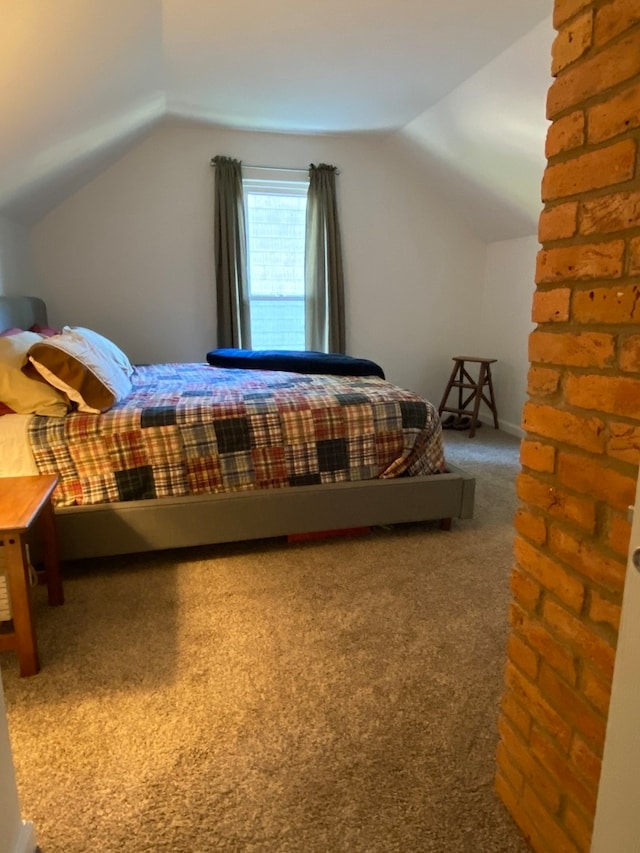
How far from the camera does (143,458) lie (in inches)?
93.9

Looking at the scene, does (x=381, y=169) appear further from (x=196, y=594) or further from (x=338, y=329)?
Result: (x=196, y=594)

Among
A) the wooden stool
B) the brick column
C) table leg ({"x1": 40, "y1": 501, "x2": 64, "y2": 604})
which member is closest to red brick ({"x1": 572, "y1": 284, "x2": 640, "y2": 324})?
the brick column

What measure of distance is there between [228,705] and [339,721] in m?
0.34

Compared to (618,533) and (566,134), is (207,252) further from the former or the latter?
(618,533)

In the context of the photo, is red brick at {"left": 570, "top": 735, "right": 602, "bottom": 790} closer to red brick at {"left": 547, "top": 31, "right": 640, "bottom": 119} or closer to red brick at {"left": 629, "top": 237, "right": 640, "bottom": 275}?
red brick at {"left": 629, "top": 237, "right": 640, "bottom": 275}

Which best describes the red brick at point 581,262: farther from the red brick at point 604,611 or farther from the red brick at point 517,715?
the red brick at point 517,715

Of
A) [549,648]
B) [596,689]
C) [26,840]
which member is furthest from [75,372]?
[596,689]

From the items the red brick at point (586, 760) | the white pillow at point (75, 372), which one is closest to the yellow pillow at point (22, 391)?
the white pillow at point (75, 372)

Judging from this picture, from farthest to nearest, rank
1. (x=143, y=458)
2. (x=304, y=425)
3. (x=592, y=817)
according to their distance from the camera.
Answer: (x=304, y=425) < (x=143, y=458) < (x=592, y=817)

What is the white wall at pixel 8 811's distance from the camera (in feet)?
3.44

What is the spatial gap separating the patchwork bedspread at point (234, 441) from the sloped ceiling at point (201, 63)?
1.38 meters

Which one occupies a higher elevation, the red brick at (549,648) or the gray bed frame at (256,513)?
the red brick at (549,648)

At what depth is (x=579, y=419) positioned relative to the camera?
964 mm

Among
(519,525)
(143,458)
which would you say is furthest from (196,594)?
(519,525)
